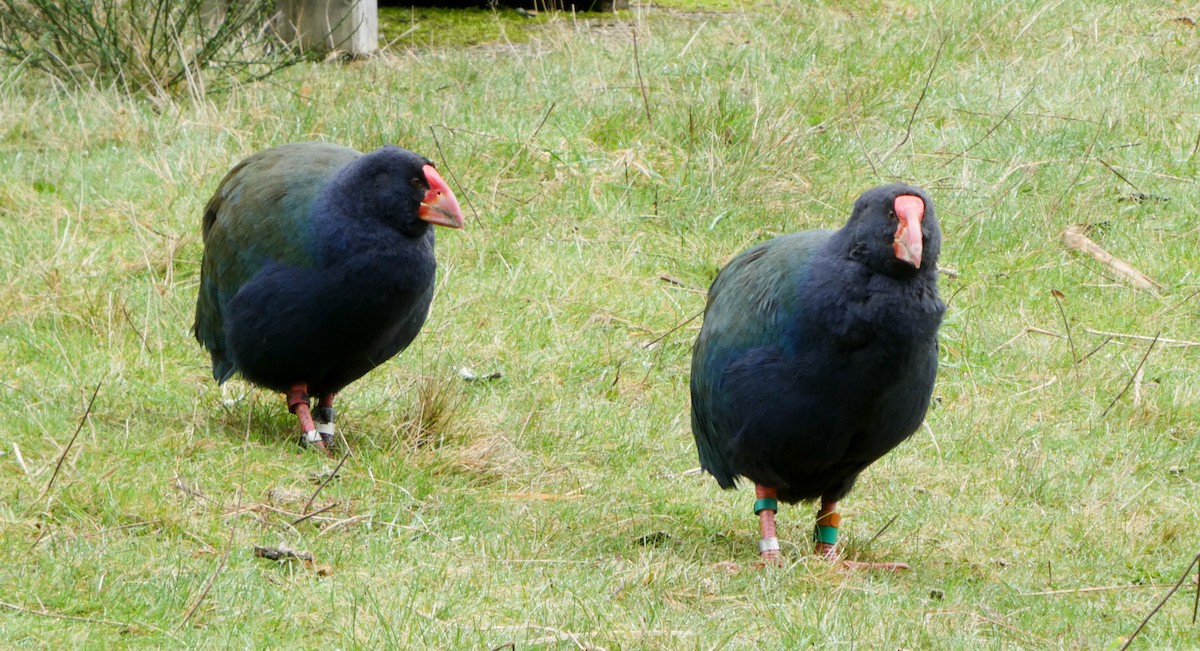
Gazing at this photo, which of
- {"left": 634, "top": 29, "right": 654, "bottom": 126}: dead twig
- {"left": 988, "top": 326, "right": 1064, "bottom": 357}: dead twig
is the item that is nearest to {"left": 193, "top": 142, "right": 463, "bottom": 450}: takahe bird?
{"left": 988, "top": 326, "right": 1064, "bottom": 357}: dead twig

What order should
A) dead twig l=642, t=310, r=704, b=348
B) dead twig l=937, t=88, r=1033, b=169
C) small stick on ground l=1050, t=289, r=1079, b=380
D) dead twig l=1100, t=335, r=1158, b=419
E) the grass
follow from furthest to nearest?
dead twig l=937, t=88, r=1033, b=169, dead twig l=642, t=310, r=704, b=348, small stick on ground l=1050, t=289, r=1079, b=380, dead twig l=1100, t=335, r=1158, b=419, the grass

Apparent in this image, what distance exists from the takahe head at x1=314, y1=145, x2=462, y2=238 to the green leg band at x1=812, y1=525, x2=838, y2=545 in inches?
52.0

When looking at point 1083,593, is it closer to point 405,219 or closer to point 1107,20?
point 405,219

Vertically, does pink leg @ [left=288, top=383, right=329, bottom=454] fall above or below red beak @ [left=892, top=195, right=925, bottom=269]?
below

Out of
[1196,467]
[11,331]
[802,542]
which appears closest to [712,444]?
[802,542]

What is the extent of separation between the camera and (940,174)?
6199mm

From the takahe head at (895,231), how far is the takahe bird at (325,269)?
1.30 metres

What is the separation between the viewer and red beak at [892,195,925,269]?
3.26m

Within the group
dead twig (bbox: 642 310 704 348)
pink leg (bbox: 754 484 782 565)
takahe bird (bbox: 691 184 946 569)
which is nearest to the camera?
takahe bird (bbox: 691 184 946 569)

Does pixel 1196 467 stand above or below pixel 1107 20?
below

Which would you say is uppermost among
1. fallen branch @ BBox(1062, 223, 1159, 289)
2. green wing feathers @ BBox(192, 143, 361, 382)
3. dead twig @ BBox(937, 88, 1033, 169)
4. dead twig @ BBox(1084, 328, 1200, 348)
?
green wing feathers @ BBox(192, 143, 361, 382)

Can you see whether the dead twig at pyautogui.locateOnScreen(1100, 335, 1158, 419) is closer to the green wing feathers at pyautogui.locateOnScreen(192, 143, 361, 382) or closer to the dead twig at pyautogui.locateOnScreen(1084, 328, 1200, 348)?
the dead twig at pyautogui.locateOnScreen(1084, 328, 1200, 348)

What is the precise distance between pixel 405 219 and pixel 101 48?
3202mm

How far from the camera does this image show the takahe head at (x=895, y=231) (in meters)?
3.29
